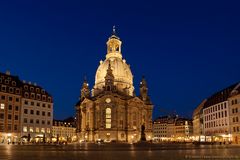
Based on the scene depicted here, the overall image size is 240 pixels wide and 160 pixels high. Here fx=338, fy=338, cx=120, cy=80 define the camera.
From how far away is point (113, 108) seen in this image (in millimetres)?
134375

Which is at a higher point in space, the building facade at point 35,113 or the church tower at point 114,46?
the church tower at point 114,46

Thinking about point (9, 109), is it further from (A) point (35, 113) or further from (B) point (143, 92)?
(B) point (143, 92)

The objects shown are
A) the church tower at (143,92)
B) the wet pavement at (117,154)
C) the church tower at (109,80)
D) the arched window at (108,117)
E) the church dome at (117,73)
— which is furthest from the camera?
the church tower at (143,92)

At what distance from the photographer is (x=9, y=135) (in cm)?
10044

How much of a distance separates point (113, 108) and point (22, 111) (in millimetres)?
39788

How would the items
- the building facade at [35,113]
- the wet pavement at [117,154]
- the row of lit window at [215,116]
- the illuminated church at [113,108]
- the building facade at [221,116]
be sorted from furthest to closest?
the illuminated church at [113,108]
the building facade at [35,113]
the row of lit window at [215,116]
the building facade at [221,116]
the wet pavement at [117,154]

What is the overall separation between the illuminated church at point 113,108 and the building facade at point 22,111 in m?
24.2

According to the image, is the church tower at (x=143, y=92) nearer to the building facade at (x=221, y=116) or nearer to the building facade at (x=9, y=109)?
the building facade at (x=221, y=116)

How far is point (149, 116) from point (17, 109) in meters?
63.9

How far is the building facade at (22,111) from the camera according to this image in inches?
3927

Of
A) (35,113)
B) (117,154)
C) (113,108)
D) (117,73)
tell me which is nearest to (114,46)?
(117,73)

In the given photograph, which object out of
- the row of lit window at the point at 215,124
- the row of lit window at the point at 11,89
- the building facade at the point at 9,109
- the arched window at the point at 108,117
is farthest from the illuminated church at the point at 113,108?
the row of lit window at the point at 11,89

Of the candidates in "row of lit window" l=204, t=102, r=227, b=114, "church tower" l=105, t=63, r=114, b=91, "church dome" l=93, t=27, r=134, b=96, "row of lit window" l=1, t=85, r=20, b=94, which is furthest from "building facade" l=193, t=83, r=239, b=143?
"row of lit window" l=1, t=85, r=20, b=94

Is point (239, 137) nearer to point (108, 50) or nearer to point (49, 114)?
point (49, 114)
